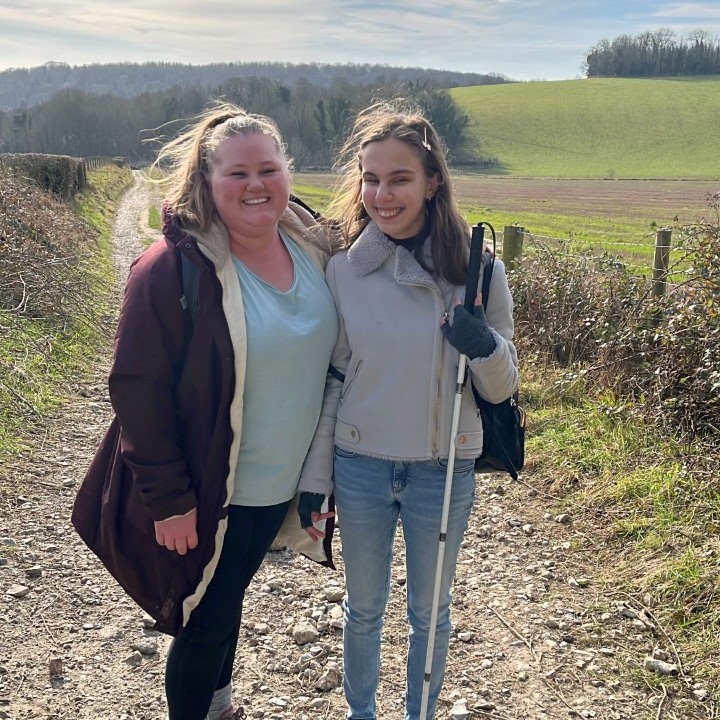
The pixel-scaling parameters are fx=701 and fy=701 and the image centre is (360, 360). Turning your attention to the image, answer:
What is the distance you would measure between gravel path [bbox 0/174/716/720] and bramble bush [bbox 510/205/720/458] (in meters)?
1.32

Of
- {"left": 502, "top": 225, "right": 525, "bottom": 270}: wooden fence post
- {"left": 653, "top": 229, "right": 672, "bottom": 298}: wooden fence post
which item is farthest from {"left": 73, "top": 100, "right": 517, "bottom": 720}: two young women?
{"left": 502, "top": 225, "right": 525, "bottom": 270}: wooden fence post

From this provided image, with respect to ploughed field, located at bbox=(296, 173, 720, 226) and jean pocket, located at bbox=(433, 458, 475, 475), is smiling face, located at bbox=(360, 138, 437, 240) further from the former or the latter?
ploughed field, located at bbox=(296, 173, 720, 226)

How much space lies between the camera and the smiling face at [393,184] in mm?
2447

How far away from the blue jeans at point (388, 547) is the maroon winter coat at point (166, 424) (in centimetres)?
49

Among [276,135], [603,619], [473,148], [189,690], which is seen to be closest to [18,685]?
[189,690]

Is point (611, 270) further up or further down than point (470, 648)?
further up

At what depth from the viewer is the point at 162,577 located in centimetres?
237

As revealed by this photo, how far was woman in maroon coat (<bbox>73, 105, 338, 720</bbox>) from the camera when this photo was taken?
220 cm

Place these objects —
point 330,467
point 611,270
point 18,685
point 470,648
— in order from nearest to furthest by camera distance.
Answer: point 330,467, point 18,685, point 470,648, point 611,270

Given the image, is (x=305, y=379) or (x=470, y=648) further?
(x=470, y=648)

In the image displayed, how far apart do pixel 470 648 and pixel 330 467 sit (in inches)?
63.3

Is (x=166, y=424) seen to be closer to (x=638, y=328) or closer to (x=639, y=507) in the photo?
(x=639, y=507)

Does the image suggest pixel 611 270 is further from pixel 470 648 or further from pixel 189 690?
pixel 189 690

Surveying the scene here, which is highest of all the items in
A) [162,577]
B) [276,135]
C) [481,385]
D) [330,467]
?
[276,135]
